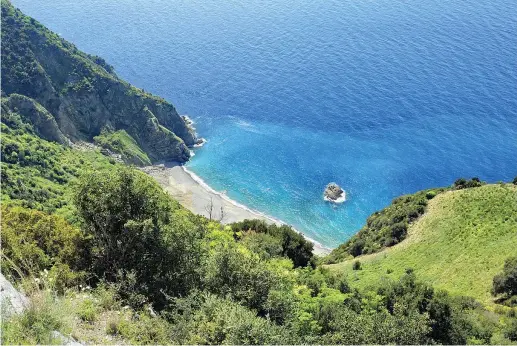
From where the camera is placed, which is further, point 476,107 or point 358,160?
point 476,107

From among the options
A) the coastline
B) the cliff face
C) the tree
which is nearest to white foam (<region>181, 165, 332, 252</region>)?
the coastline

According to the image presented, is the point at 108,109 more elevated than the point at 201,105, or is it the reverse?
the point at 201,105

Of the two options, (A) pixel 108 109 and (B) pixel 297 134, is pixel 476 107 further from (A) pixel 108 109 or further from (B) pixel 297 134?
(A) pixel 108 109

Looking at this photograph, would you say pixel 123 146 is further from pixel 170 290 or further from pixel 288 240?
pixel 170 290

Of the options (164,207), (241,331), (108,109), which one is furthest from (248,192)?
(241,331)

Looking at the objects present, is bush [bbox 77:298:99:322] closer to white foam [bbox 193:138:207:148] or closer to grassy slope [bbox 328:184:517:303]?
grassy slope [bbox 328:184:517:303]

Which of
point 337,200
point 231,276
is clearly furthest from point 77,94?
point 231,276

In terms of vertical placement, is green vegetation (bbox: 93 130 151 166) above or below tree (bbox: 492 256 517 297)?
above
